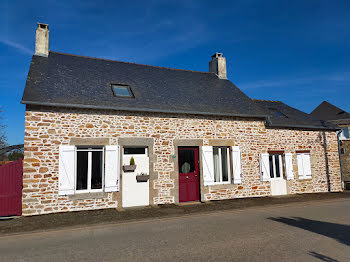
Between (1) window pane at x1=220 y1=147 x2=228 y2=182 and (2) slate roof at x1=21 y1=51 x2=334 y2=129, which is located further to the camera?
(1) window pane at x1=220 y1=147 x2=228 y2=182

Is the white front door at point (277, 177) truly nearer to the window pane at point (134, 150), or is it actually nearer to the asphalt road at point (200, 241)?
the asphalt road at point (200, 241)

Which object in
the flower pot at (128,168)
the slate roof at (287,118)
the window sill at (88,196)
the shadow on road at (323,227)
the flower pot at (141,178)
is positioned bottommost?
the shadow on road at (323,227)

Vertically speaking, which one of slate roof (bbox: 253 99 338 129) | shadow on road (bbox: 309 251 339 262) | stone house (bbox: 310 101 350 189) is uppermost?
stone house (bbox: 310 101 350 189)

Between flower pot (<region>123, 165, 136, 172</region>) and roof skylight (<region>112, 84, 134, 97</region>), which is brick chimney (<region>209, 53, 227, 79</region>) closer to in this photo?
roof skylight (<region>112, 84, 134, 97</region>)

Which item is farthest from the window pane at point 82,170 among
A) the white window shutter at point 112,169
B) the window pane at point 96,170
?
the white window shutter at point 112,169

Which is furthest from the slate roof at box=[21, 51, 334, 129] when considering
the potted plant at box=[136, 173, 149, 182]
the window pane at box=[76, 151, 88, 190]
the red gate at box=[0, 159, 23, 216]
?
the potted plant at box=[136, 173, 149, 182]

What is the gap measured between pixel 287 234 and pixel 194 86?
7316mm

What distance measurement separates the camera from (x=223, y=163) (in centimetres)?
955

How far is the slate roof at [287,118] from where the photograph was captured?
10551mm

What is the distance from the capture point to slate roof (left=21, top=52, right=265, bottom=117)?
25.4 feet

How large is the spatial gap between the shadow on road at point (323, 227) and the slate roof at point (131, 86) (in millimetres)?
4308

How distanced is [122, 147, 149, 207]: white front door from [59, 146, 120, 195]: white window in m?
0.34

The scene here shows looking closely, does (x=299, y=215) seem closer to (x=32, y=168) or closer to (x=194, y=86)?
(x=194, y=86)

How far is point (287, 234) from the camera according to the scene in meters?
4.94
